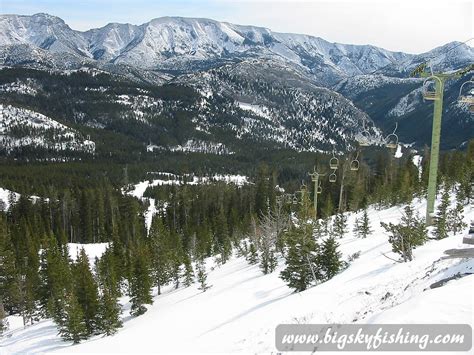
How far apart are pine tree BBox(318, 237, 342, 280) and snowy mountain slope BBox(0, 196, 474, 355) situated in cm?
128

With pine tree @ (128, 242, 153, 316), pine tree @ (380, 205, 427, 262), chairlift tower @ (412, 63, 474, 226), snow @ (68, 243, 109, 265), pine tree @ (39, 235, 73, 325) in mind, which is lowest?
snow @ (68, 243, 109, 265)

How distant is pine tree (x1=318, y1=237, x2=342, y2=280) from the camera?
24.0 meters

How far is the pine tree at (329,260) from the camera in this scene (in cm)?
2402

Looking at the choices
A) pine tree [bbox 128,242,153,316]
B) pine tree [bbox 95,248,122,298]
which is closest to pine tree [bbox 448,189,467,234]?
pine tree [bbox 128,242,153,316]

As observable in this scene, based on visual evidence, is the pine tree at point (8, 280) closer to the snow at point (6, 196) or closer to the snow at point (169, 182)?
the snow at point (6, 196)

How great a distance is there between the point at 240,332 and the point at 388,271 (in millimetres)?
7406

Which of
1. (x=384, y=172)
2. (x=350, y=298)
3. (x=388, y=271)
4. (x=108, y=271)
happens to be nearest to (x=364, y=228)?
(x=388, y=271)

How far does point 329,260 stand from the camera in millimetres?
24250

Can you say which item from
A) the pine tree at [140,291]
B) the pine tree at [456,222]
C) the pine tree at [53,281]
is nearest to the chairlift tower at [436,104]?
the pine tree at [456,222]

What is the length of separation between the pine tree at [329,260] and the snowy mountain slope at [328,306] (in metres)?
1.28

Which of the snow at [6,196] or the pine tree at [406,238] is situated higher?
the pine tree at [406,238]

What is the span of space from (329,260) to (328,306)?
9013 mm

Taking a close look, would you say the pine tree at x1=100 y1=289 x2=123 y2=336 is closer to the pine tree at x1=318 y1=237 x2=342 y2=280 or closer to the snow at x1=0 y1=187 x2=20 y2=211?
the pine tree at x1=318 y1=237 x2=342 y2=280

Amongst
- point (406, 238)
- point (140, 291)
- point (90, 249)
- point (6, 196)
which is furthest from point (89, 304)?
point (6, 196)
